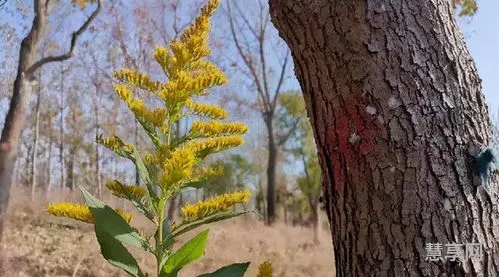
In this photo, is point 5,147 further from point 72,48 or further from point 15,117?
point 72,48

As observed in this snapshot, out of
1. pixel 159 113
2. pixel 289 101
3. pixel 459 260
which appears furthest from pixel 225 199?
pixel 289 101

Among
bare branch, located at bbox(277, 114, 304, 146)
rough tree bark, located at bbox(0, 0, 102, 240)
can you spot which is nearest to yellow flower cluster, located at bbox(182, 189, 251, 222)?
rough tree bark, located at bbox(0, 0, 102, 240)

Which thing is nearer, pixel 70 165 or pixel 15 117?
pixel 15 117

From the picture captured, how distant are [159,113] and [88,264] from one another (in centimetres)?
329

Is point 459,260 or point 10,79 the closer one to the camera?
point 459,260

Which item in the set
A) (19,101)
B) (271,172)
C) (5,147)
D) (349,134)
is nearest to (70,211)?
(349,134)

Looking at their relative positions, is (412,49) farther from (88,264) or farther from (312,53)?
(88,264)

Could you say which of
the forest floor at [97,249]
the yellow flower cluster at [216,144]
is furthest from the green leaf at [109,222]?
the forest floor at [97,249]

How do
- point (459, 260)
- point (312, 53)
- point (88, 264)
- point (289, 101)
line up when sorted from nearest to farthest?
point (459, 260)
point (312, 53)
point (88, 264)
point (289, 101)

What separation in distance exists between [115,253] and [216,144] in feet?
0.94

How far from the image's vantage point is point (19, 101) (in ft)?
13.2

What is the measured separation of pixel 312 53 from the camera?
0.83m

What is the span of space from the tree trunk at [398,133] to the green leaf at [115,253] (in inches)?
13.8

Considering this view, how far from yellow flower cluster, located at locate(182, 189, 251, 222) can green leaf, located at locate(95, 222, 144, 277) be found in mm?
142
